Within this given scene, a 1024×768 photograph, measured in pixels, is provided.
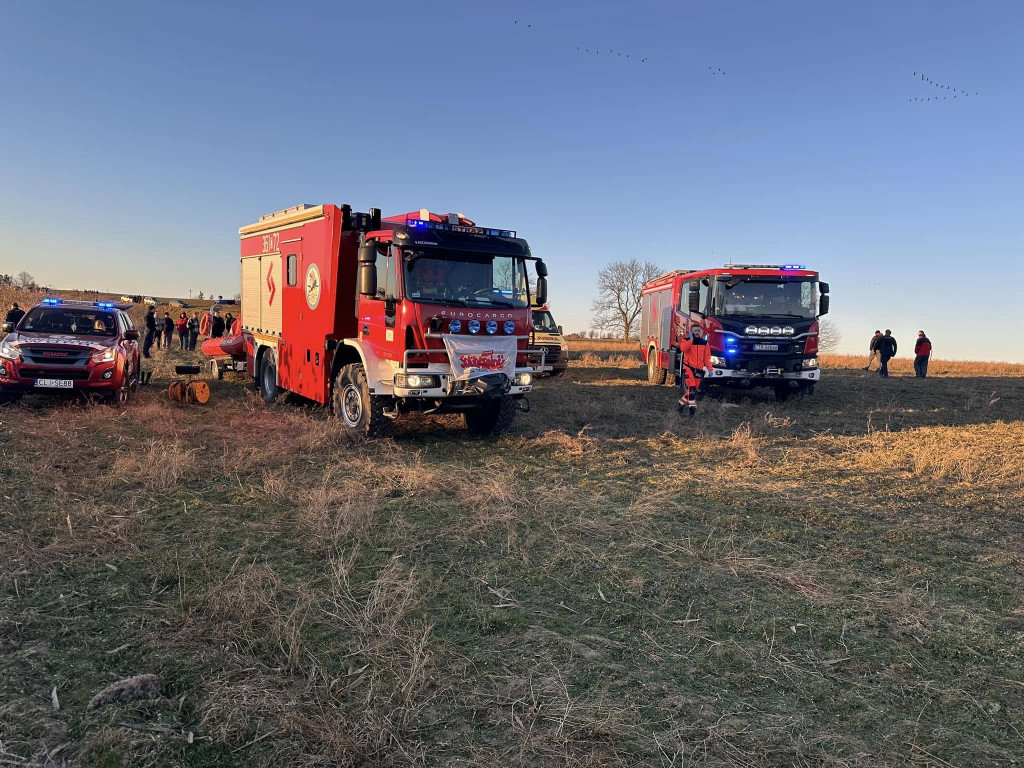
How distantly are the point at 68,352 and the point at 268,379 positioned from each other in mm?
3399

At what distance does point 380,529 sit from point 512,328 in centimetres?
438

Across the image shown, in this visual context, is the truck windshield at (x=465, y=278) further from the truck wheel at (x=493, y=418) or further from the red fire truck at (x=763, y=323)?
the red fire truck at (x=763, y=323)

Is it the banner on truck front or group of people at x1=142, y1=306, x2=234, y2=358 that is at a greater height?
group of people at x1=142, y1=306, x2=234, y2=358

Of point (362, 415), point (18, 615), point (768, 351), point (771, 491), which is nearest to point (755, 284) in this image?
point (768, 351)

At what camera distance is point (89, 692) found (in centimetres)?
305

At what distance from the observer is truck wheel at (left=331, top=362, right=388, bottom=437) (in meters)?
9.14

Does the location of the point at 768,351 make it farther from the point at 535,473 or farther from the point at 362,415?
the point at 362,415

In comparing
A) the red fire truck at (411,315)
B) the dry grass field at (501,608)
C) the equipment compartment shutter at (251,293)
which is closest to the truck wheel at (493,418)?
the red fire truck at (411,315)

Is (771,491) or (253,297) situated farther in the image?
(253,297)

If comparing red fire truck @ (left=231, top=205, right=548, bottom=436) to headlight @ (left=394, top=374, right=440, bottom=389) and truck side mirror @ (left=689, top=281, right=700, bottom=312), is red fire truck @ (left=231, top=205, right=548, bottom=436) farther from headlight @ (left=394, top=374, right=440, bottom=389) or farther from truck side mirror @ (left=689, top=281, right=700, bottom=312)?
truck side mirror @ (left=689, top=281, right=700, bottom=312)

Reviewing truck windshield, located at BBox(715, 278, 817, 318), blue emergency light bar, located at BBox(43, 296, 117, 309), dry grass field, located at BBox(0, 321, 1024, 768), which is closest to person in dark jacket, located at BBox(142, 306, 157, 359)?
blue emergency light bar, located at BBox(43, 296, 117, 309)

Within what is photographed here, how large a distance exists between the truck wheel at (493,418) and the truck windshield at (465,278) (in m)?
1.64

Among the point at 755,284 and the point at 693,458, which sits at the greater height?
the point at 755,284

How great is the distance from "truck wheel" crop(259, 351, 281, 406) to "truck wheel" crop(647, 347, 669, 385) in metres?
11.3
